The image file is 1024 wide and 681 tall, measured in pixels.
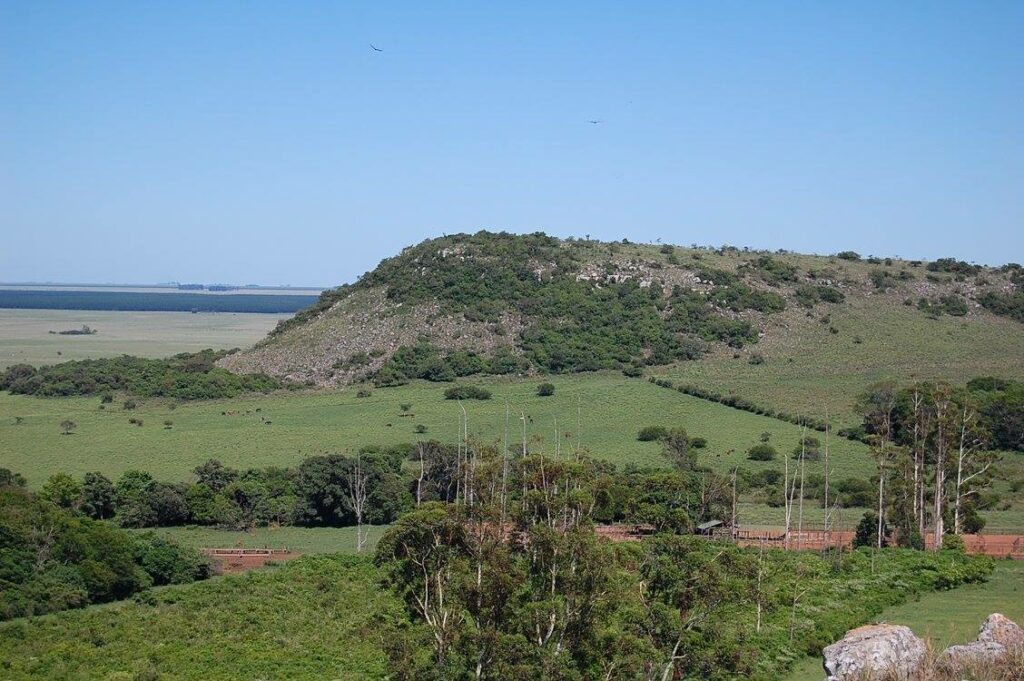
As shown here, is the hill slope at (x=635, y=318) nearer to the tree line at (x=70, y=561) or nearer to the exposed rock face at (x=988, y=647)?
the tree line at (x=70, y=561)

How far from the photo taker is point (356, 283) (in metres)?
112

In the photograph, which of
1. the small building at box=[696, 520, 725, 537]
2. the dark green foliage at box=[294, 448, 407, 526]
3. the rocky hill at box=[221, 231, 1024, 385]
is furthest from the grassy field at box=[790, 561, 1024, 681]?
the rocky hill at box=[221, 231, 1024, 385]

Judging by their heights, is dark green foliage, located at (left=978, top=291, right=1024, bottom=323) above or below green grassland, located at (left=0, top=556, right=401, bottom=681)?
above

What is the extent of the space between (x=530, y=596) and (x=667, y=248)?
9586 cm

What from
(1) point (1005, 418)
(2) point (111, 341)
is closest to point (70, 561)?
(1) point (1005, 418)

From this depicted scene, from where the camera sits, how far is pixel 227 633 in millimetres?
32781

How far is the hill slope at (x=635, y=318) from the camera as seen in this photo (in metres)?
89.8

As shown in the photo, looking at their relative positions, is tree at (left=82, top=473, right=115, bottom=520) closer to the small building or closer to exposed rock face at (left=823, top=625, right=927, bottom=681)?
the small building

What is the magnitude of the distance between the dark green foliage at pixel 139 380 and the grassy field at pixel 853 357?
31.1 m

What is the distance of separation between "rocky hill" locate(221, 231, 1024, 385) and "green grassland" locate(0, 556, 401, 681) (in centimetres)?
5124

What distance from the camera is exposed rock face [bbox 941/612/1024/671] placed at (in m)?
20.5

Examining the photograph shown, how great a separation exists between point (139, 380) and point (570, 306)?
110 feet

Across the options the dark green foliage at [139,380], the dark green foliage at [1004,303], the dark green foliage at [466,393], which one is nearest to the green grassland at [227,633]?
the dark green foliage at [466,393]

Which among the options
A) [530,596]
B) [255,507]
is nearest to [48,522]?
[255,507]
